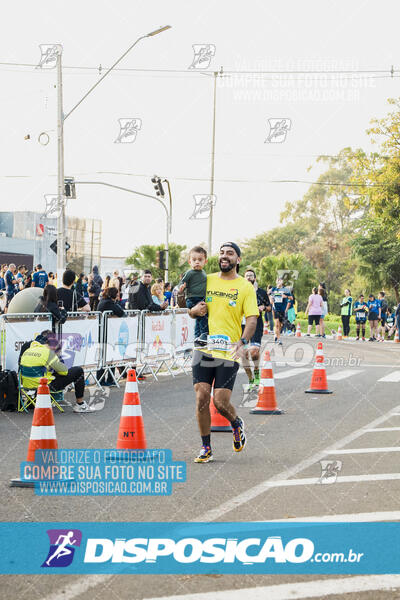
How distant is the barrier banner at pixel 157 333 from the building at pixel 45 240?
2405 inches

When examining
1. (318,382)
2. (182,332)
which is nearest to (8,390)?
(318,382)

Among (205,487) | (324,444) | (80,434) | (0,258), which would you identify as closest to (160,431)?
(80,434)

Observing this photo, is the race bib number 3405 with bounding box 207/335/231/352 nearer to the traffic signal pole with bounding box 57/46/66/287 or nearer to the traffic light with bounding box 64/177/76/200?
the traffic signal pole with bounding box 57/46/66/287

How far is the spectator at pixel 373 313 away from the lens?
104ft

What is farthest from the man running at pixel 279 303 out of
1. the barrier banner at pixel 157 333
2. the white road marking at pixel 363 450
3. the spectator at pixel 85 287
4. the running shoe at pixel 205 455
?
the running shoe at pixel 205 455

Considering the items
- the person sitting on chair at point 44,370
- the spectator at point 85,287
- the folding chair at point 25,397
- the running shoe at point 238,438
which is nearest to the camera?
the running shoe at point 238,438

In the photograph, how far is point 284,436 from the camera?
9820 mm

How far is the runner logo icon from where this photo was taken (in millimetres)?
4906

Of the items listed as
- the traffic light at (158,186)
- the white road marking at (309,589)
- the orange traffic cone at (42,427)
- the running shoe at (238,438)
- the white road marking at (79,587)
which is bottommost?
the running shoe at (238,438)

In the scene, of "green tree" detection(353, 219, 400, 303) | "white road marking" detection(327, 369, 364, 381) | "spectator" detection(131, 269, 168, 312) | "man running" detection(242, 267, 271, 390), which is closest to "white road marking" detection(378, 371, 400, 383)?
"white road marking" detection(327, 369, 364, 381)

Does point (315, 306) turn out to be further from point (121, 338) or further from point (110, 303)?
point (110, 303)

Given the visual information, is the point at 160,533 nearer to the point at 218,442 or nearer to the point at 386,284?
the point at 218,442

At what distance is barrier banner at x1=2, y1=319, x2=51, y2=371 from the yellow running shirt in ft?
16.8

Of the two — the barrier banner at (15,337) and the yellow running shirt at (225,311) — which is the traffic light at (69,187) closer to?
the barrier banner at (15,337)
